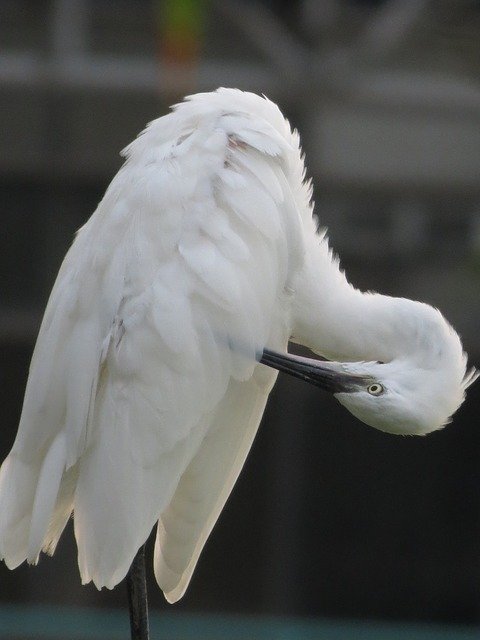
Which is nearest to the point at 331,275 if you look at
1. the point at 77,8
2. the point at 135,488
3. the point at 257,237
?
the point at 257,237

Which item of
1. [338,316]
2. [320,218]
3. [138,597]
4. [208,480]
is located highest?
[320,218]

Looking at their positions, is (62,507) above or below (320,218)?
below

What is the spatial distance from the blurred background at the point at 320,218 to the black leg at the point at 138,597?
96.4 inches

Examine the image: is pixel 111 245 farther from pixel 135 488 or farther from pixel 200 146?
pixel 135 488

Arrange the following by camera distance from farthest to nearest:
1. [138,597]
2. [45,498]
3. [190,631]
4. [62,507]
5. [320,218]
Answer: [320,218] → [190,631] → [138,597] → [62,507] → [45,498]

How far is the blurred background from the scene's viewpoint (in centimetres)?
544

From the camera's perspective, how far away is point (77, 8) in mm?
5762

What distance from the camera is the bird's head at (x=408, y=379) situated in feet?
8.33

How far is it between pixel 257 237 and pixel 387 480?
2.97 meters

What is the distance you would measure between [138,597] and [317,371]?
689mm

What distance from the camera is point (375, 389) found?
257cm

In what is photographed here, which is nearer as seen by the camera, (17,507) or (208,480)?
(17,507)

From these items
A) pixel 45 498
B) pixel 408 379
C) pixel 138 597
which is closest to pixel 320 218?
pixel 138 597

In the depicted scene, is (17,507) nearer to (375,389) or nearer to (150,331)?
(150,331)
